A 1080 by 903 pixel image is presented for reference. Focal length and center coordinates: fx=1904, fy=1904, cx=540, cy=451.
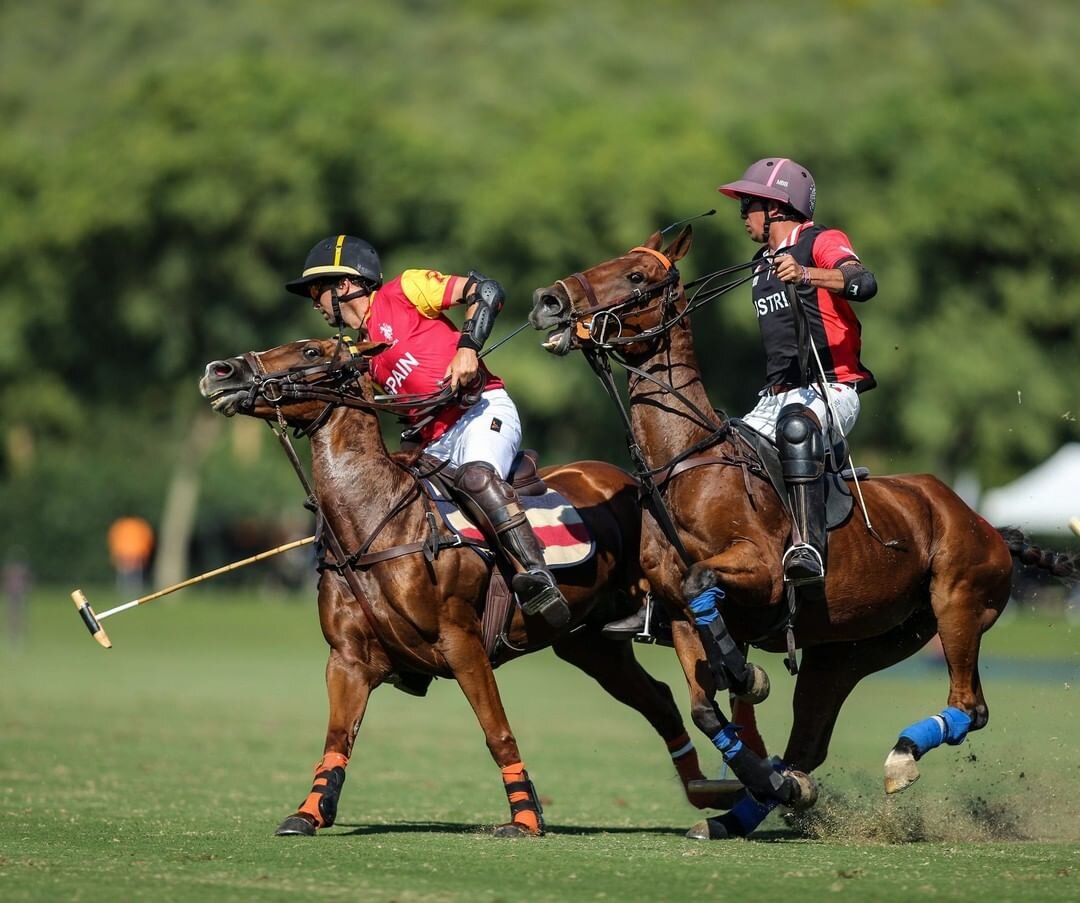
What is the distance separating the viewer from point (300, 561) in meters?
49.6

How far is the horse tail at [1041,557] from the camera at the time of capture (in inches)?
446

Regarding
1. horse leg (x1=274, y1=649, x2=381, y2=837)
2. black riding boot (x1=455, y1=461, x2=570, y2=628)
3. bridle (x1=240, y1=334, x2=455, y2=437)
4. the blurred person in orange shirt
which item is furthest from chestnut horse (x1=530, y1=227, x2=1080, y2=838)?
the blurred person in orange shirt

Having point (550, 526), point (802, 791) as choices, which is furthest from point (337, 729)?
point (802, 791)

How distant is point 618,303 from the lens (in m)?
9.85

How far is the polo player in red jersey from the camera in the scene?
1028cm

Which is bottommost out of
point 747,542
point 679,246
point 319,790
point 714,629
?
point 319,790

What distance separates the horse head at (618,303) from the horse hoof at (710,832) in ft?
8.35

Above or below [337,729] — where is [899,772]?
below

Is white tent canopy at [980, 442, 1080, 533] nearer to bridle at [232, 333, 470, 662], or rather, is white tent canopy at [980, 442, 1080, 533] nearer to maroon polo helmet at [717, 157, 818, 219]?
maroon polo helmet at [717, 157, 818, 219]

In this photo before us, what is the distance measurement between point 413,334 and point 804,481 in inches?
93.3

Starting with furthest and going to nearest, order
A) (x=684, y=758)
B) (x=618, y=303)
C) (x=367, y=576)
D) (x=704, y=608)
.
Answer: (x=684, y=758), (x=367, y=576), (x=618, y=303), (x=704, y=608)

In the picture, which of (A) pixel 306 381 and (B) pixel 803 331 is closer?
(A) pixel 306 381

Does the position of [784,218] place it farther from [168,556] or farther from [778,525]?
[168,556]

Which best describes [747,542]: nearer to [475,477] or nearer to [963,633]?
[475,477]
